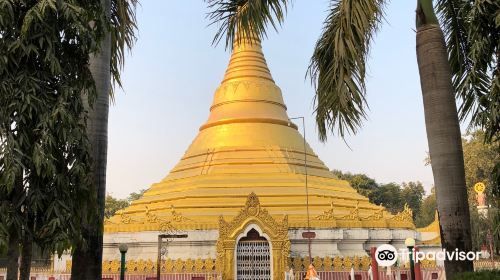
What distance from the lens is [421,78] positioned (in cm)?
649

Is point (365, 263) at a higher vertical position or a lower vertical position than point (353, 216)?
lower

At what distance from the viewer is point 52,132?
5.26 m

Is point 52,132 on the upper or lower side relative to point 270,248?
upper

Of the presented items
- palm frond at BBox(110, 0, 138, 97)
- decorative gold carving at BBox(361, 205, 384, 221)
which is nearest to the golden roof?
decorative gold carving at BBox(361, 205, 384, 221)

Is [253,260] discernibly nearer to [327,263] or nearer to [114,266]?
[327,263]

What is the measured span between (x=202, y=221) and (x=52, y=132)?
14622 millimetres

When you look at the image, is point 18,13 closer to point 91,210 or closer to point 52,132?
point 52,132

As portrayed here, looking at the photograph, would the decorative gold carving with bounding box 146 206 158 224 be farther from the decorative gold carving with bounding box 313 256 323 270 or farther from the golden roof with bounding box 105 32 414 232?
the decorative gold carving with bounding box 313 256 323 270

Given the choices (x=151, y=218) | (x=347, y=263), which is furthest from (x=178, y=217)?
(x=347, y=263)

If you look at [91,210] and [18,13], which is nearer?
[18,13]

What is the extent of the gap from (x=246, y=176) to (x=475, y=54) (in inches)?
646

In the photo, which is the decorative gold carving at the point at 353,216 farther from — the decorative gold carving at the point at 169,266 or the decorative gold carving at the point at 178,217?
the decorative gold carving at the point at 169,266

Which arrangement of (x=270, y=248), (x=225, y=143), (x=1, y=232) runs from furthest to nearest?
(x=225, y=143) → (x=270, y=248) → (x=1, y=232)

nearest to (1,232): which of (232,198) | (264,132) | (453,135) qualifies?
(453,135)
